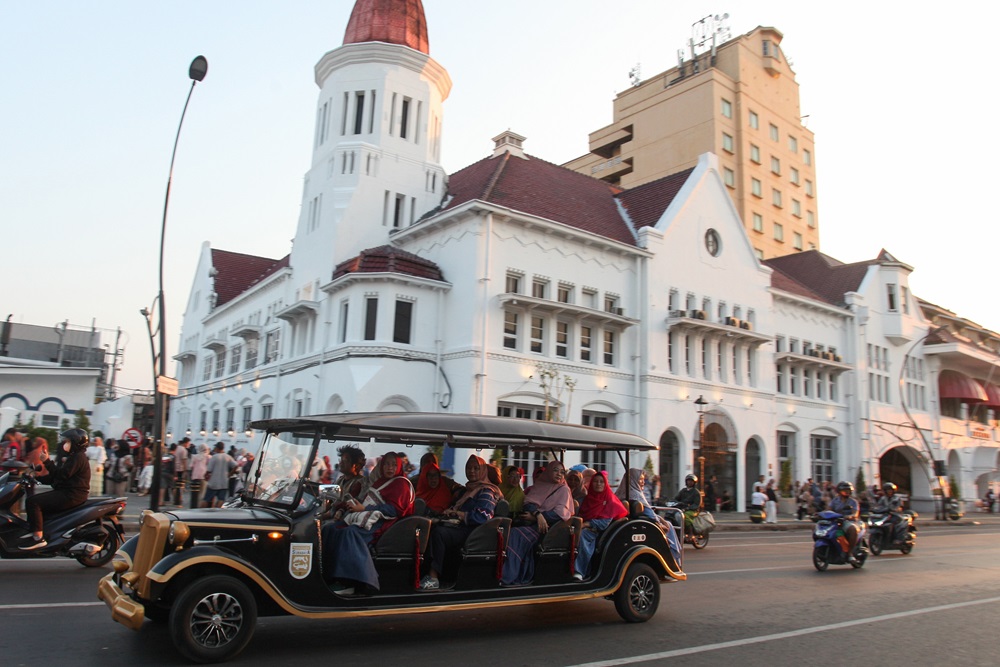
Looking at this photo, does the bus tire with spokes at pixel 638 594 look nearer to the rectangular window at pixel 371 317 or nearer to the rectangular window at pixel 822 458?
the rectangular window at pixel 371 317

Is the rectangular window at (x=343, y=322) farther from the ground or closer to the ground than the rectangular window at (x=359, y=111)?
closer to the ground

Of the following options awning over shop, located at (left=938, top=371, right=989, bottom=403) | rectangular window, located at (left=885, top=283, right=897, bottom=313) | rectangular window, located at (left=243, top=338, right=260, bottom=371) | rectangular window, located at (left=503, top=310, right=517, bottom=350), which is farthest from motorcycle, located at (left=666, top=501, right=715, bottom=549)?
awning over shop, located at (left=938, top=371, right=989, bottom=403)

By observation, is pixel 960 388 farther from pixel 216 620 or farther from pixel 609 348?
pixel 216 620

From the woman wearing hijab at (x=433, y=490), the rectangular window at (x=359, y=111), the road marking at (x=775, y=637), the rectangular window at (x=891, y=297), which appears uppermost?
the rectangular window at (x=359, y=111)

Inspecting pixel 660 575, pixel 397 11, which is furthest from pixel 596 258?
pixel 660 575

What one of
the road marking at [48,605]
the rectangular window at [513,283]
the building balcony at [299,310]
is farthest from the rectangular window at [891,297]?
the road marking at [48,605]

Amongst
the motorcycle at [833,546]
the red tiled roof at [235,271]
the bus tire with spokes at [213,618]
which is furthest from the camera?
→ the red tiled roof at [235,271]

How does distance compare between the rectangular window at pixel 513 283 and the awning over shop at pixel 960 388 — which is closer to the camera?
the rectangular window at pixel 513 283

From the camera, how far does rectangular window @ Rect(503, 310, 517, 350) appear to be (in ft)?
90.6

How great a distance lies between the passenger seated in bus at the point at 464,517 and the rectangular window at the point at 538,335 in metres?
20.3

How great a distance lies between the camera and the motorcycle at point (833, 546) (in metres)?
14.0

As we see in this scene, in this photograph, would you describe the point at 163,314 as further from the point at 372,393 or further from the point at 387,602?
the point at 387,602

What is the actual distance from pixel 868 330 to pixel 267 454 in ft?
143

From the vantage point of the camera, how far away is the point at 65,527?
10352 mm
